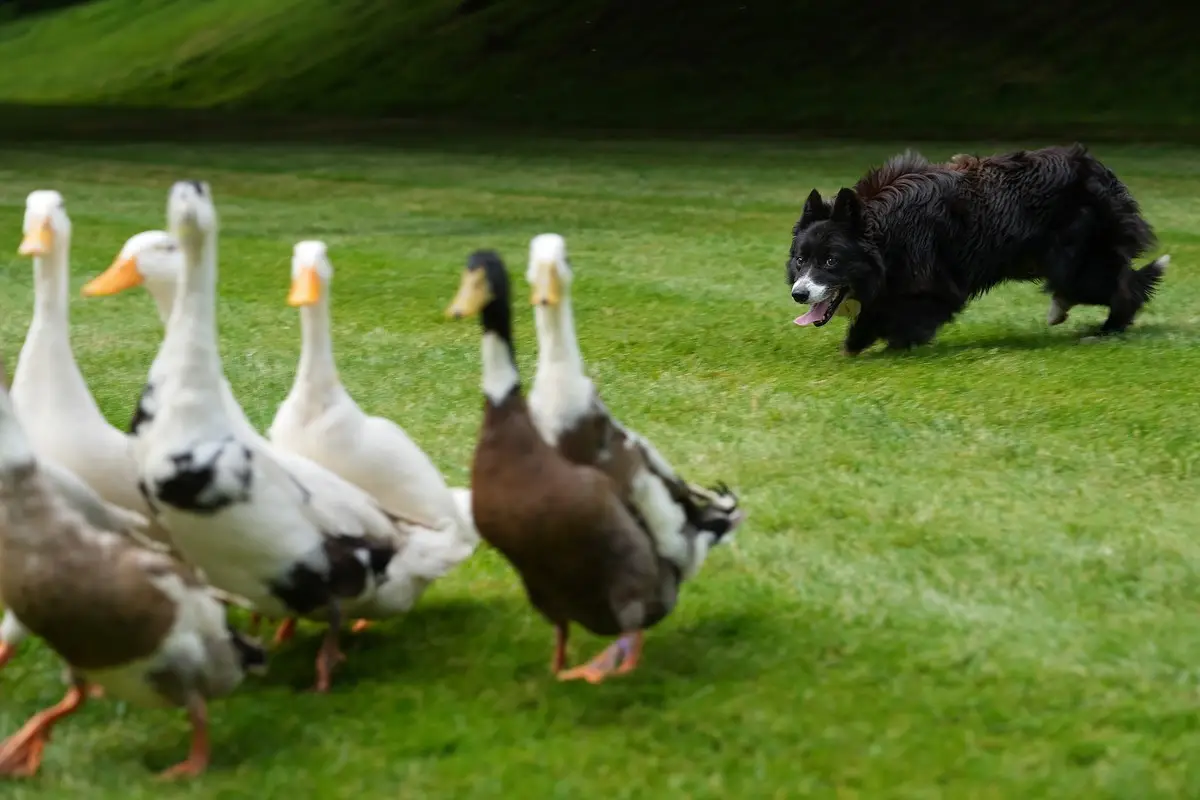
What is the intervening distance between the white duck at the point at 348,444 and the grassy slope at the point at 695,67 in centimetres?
1723

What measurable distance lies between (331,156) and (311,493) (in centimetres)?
1524

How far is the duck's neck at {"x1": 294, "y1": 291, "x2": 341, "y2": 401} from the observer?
378 centimetres

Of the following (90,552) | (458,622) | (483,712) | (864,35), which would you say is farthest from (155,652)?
(864,35)

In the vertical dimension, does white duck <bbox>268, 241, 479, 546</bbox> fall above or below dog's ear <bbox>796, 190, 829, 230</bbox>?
below

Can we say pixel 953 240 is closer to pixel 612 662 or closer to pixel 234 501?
pixel 612 662

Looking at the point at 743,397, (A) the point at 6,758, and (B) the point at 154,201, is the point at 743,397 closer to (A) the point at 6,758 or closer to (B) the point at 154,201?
(A) the point at 6,758

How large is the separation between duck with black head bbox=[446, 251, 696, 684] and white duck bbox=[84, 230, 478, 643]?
0.47 m

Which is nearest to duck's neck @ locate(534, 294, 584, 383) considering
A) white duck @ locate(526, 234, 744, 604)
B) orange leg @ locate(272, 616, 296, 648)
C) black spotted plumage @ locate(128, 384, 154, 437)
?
white duck @ locate(526, 234, 744, 604)

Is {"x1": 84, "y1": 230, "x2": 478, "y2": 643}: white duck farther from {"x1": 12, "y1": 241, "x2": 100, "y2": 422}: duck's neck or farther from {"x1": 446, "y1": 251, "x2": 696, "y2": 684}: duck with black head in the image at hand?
{"x1": 446, "y1": 251, "x2": 696, "y2": 684}: duck with black head

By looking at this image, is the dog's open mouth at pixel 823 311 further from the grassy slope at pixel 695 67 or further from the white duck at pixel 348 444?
the grassy slope at pixel 695 67

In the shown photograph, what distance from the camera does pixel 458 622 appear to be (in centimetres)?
390

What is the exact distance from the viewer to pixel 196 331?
133 inches

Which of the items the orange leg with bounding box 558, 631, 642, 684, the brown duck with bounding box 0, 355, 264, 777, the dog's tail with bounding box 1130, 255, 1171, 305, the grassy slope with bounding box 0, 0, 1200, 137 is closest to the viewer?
the brown duck with bounding box 0, 355, 264, 777

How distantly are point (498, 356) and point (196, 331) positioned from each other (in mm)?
688
